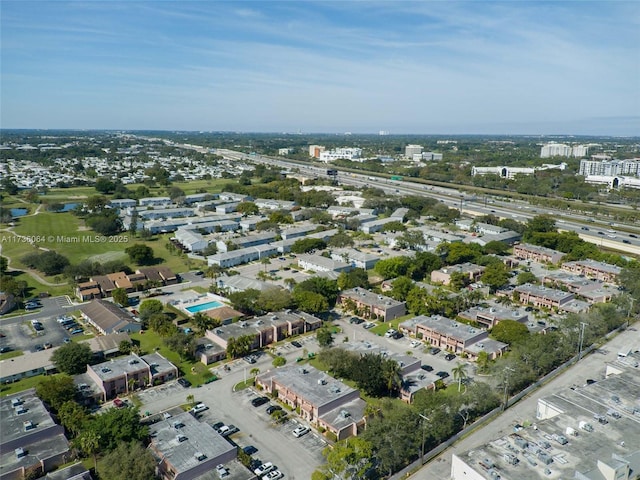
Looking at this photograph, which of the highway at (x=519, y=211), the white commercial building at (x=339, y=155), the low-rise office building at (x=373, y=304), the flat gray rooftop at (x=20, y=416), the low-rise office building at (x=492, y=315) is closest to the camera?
the flat gray rooftop at (x=20, y=416)

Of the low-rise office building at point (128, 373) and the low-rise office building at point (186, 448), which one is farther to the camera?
the low-rise office building at point (128, 373)

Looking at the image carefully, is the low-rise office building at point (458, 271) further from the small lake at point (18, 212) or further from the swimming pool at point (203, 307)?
the small lake at point (18, 212)

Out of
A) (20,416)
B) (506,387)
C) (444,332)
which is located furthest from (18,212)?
(506,387)

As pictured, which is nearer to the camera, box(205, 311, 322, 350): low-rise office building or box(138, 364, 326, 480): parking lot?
box(138, 364, 326, 480): parking lot

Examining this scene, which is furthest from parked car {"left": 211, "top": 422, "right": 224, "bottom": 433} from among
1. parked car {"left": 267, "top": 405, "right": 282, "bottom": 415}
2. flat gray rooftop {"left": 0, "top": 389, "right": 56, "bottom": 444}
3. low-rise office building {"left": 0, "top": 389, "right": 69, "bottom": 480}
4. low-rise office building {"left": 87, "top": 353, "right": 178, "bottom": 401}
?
flat gray rooftop {"left": 0, "top": 389, "right": 56, "bottom": 444}

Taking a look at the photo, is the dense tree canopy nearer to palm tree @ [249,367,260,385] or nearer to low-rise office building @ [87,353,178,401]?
low-rise office building @ [87,353,178,401]

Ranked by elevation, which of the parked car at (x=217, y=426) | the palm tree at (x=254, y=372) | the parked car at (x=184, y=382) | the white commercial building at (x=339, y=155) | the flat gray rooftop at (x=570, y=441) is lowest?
the parked car at (x=217, y=426)

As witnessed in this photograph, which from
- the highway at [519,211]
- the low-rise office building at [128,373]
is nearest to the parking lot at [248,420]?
the low-rise office building at [128,373]

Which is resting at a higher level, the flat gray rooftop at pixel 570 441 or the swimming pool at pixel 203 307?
the flat gray rooftop at pixel 570 441
